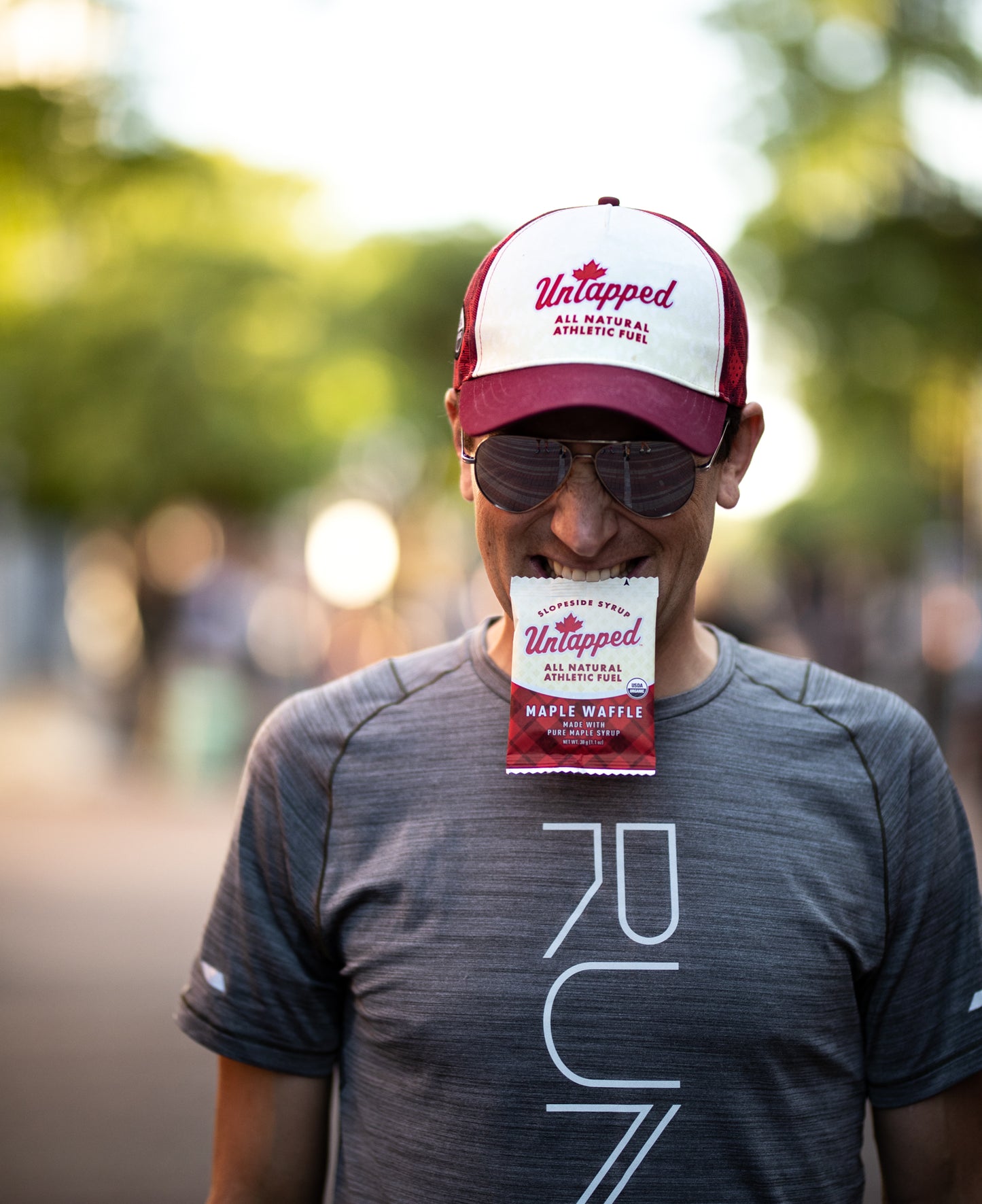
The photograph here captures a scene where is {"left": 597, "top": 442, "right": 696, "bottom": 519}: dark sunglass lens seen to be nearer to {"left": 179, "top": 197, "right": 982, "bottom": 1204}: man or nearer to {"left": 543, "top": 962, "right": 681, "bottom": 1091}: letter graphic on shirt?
{"left": 179, "top": 197, "right": 982, "bottom": 1204}: man

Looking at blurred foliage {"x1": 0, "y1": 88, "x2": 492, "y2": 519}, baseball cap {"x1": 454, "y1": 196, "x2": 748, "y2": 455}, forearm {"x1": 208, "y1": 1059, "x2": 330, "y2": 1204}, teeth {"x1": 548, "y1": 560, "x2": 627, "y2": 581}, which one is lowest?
forearm {"x1": 208, "y1": 1059, "x2": 330, "y2": 1204}

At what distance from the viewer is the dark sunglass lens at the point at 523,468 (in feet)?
6.31

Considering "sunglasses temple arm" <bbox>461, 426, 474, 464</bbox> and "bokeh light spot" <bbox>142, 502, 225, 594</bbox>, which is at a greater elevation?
"bokeh light spot" <bbox>142, 502, 225, 594</bbox>

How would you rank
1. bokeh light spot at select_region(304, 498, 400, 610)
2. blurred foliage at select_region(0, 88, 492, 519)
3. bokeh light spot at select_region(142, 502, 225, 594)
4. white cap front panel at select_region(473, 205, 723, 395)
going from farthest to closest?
blurred foliage at select_region(0, 88, 492, 519) → bokeh light spot at select_region(304, 498, 400, 610) → bokeh light spot at select_region(142, 502, 225, 594) → white cap front panel at select_region(473, 205, 723, 395)

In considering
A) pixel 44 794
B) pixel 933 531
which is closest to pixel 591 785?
pixel 44 794

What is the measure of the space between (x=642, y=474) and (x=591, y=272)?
0.29m

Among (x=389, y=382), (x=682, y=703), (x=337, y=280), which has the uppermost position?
(x=337, y=280)

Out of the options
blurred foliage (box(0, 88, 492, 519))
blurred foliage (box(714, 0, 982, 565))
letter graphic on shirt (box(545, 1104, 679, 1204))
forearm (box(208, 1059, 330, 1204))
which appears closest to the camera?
letter graphic on shirt (box(545, 1104, 679, 1204))

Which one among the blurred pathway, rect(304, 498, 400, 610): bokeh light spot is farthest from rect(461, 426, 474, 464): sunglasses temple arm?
rect(304, 498, 400, 610): bokeh light spot

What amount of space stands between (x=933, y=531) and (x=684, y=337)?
109 feet

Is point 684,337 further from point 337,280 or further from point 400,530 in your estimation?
point 400,530

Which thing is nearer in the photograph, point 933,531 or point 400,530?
point 400,530

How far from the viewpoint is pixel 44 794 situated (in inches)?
490

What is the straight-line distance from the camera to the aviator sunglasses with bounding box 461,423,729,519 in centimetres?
191
